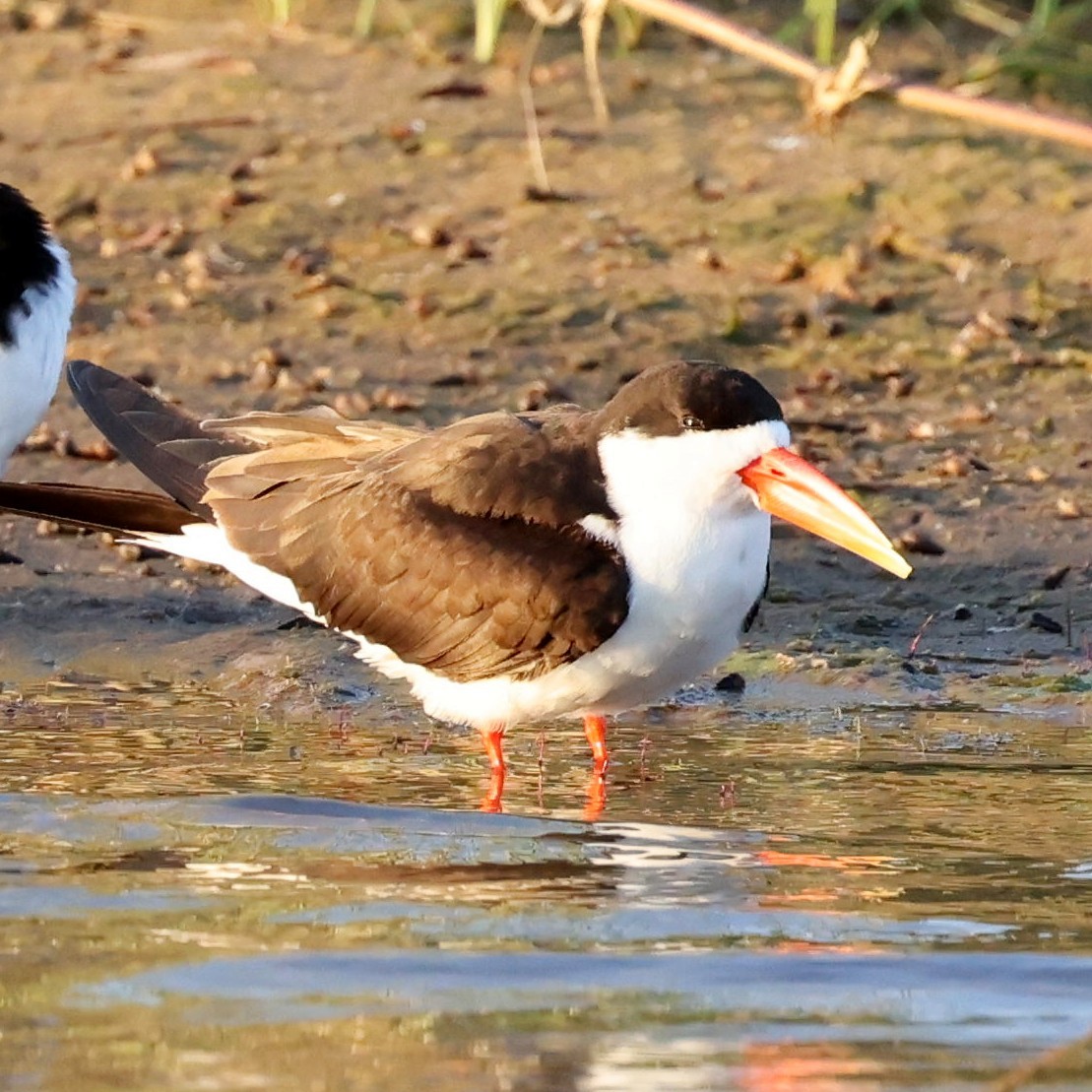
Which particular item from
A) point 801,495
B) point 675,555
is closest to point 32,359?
point 675,555

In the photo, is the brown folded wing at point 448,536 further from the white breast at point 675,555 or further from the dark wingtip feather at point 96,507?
the dark wingtip feather at point 96,507

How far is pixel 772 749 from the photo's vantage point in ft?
20.6

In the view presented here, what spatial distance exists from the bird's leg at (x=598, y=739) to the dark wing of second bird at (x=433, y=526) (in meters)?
0.31

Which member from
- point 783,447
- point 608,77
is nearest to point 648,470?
point 783,447

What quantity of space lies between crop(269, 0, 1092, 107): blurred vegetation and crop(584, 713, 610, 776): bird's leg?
4403mm

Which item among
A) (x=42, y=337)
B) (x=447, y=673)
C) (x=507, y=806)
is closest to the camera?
(x=507, y=806)

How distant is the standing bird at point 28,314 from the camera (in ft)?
22.8

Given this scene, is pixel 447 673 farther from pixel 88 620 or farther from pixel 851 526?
pixel 88 620

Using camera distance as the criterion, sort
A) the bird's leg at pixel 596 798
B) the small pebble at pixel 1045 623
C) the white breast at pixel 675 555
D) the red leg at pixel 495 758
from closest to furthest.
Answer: the bird's leg at pixel 596 798
the white breast at pixel 675 555
the red leg at pixel 495 758
the small pebble at pixel 1045 623

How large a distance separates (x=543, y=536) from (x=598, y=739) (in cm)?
58

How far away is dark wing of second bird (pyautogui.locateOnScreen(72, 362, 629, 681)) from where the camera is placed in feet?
18.7

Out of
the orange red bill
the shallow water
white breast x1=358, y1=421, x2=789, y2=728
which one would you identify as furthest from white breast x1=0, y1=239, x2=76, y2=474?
the orange red bill

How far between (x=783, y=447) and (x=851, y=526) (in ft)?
0.81

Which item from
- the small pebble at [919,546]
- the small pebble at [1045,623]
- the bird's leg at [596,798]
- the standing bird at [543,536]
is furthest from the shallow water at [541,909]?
the small pebble at [919,546]
